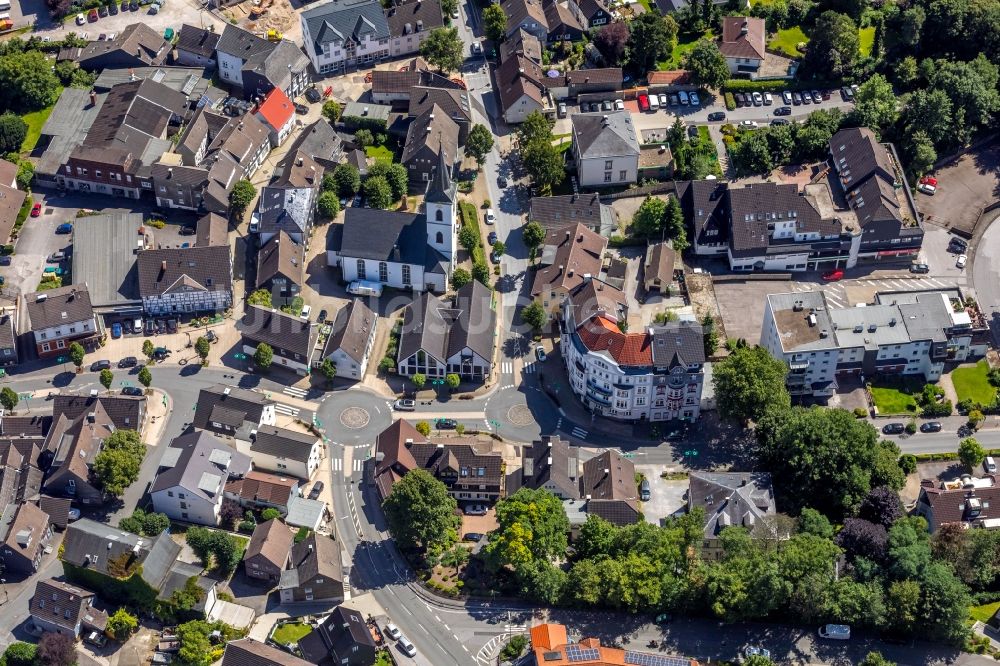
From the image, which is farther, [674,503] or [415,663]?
[674,503]

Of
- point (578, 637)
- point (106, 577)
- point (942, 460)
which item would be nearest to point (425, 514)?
point (578, 637)

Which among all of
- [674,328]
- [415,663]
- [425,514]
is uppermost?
[674,328]

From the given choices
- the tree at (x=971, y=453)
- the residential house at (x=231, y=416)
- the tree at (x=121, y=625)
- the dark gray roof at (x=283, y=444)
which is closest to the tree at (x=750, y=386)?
the tree at (x=971, y=453)

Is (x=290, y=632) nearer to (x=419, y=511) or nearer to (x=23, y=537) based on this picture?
(x=419, y=511)

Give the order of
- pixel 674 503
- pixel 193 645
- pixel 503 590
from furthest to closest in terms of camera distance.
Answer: pixel 674 503, pixel 503 590, pixel 193 645

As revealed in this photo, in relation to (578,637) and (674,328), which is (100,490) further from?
(674,328)

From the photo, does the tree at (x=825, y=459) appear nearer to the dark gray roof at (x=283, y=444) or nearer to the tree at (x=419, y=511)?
the tree at (x=419, y=511)

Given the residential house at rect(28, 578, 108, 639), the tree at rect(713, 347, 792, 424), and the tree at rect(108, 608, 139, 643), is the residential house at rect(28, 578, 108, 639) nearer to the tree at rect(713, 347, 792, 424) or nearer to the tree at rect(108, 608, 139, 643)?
the tree at rect(108, 608, 139, 643)

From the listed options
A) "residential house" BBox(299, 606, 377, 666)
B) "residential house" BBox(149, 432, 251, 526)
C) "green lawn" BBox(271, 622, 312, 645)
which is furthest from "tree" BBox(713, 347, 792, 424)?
"residential house" BBox(149, 432, 251, 526)
